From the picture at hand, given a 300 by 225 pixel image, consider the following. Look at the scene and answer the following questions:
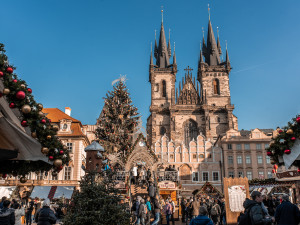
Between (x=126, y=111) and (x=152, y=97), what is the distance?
3845 cm

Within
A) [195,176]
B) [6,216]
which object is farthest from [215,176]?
[6,216]

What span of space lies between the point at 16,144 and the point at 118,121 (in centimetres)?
1361

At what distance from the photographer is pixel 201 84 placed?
59531 millimetres

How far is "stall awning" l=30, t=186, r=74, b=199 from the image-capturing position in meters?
27.5

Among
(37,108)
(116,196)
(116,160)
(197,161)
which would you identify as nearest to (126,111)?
(116,160)

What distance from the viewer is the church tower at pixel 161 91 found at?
54.7m

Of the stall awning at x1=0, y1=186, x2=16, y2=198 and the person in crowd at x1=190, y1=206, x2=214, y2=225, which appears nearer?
the person in crowd at x1=190, y1=206, x2=214, y2=225

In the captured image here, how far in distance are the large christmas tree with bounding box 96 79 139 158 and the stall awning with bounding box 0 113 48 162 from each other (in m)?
12.2

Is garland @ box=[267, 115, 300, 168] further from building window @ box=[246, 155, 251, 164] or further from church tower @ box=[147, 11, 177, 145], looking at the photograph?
church tower @ box=[147, 11, 177, 145]

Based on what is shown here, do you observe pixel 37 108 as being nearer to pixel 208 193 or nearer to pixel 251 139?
pixel 208 193

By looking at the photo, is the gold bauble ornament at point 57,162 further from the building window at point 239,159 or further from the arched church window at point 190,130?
the arched church window at point 190,130

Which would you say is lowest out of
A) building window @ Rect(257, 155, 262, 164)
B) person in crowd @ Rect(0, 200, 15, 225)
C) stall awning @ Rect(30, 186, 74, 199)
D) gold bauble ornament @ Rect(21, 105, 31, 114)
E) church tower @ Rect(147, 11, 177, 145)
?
stall awning @ Rect(30, 186, 74, 199)

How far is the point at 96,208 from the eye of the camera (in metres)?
6.83

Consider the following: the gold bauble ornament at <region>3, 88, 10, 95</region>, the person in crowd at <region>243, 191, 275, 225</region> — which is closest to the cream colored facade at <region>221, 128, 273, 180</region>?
the person in crowd at <region>243, 191, 275, 225</region>
